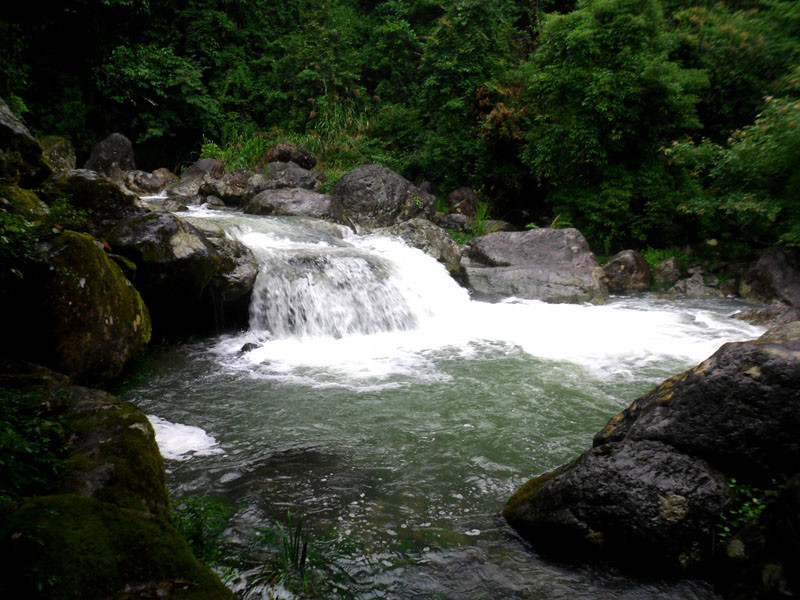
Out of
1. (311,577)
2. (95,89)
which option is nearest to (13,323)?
(311,577)

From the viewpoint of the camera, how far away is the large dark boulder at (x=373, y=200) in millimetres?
14484

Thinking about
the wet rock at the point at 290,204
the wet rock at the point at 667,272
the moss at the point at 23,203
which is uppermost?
the wet rock at the point at 290,204

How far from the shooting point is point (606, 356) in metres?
7.66

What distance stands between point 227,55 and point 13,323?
22.2 metres

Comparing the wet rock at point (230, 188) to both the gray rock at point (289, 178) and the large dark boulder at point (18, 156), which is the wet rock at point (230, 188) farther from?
the large dark boulder at point (18, 156)

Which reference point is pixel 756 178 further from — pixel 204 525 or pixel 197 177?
pixel 197 177

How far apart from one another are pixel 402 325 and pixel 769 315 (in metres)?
6.94

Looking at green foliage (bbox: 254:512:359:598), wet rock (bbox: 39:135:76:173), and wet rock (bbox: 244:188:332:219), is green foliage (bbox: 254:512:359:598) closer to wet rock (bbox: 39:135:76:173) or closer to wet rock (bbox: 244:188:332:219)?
wet rock (bbox: 244:188:332:219)

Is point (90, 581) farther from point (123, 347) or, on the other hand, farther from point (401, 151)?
point (401, 151)

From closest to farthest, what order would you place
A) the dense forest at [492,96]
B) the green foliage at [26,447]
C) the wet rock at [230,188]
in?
the green foliage at [26,447] → the dense forest at [492,96] → the wet rock at [230,188]

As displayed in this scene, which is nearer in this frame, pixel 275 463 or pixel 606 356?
pixel 275 463

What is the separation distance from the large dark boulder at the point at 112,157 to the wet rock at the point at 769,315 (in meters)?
18.6

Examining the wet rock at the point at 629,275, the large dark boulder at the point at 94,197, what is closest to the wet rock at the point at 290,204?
the large dark boulder at the point at 94,197

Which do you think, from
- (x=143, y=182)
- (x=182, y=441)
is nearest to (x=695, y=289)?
(x=182, y=441)
